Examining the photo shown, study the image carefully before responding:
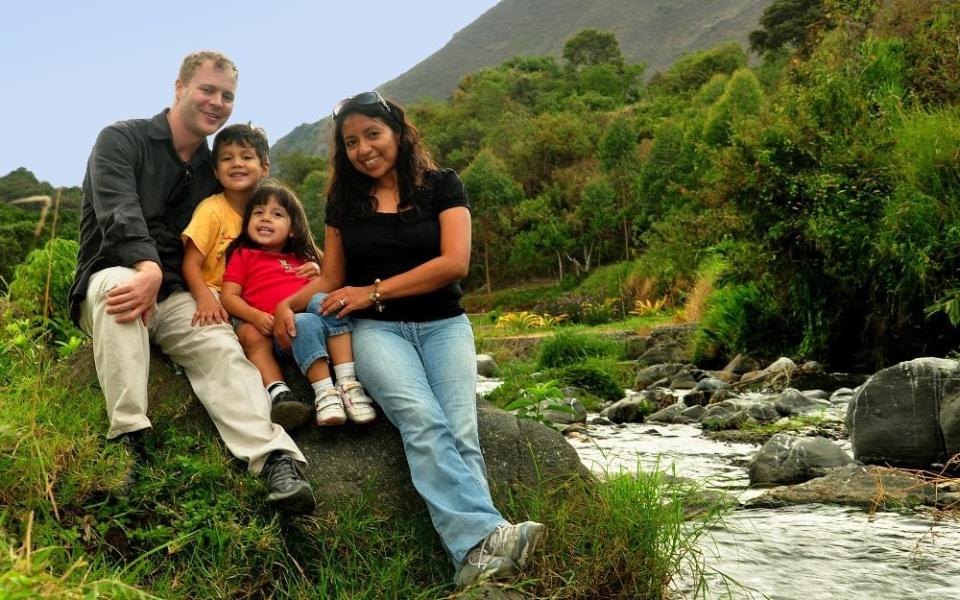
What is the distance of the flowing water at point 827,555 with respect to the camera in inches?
151

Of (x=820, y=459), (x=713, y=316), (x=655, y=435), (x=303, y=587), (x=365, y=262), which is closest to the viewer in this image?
(x=303, y=587)

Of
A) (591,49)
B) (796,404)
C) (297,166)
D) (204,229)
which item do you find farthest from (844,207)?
(591,49)

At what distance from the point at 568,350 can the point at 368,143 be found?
10412 mm

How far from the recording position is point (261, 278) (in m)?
3.91

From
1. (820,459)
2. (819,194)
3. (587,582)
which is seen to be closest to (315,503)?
(587,582)

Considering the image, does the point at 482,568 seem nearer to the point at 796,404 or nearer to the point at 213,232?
the point at 213,232

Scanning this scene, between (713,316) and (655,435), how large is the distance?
6.16m

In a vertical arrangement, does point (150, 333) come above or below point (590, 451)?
above

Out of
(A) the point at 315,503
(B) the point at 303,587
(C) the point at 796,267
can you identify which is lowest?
(C) the point at 796,267

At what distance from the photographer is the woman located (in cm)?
331

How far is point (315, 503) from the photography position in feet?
10.6

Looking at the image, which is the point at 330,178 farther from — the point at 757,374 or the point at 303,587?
the point at 757,374

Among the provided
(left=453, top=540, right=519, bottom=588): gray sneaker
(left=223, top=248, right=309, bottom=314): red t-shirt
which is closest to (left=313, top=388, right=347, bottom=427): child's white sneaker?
(left=223, top=248, right=309, bottom=314): red t-shirt

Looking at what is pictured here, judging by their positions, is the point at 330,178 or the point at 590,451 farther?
the point at 590,451
